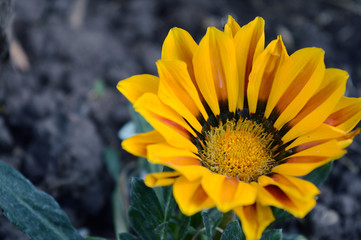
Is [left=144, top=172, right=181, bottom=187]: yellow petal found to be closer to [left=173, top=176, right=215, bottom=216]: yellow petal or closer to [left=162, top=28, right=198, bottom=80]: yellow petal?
[left=173, top=176, right=215, bottom=216]: yellow petal

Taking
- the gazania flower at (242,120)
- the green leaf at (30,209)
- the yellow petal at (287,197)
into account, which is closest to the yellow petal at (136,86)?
the gazania flower at (242,120)

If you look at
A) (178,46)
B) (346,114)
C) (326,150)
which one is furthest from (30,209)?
(346,114)

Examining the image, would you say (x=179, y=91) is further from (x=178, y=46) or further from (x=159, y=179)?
(x=159, y=179)

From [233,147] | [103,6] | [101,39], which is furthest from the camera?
[103,6]

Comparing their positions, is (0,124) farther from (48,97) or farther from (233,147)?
(233,147)

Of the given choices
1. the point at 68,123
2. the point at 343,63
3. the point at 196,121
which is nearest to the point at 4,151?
the point at 68,123
